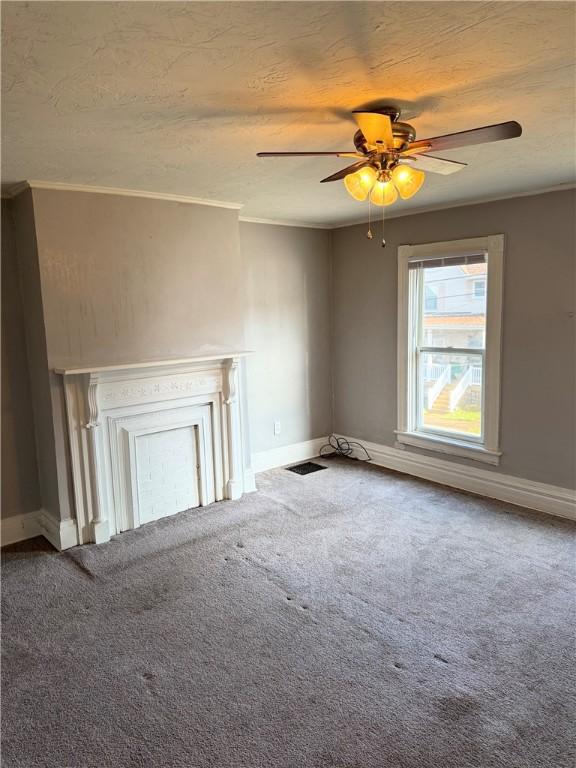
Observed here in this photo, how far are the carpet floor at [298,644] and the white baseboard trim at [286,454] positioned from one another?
1126 mm

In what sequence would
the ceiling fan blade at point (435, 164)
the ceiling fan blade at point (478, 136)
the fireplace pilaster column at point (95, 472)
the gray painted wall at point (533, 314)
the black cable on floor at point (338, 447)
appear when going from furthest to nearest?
the black cable on floor at point (338, 447) < the gray painted wall at point (533, 314) < the fireplace pilaster column at point (95, 472) < the ceiling fan blade at point (435, 164) < the ceiling fan blade at point (478, 136)

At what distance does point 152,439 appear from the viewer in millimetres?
3959

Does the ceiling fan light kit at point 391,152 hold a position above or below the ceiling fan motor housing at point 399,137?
below

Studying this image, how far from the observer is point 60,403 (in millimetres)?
3498

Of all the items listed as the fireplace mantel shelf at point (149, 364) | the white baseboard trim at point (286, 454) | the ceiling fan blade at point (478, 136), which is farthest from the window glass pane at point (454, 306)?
the ceiling fan blade at point (478, 136)

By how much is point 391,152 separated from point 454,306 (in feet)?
8.34

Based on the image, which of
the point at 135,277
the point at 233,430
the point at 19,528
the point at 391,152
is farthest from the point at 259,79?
the point at 19,528

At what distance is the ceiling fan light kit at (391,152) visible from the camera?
1.98 meters

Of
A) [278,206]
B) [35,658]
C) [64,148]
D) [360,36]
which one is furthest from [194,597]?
[278,206]

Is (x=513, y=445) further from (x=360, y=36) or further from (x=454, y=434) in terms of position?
(x=360, y=36)

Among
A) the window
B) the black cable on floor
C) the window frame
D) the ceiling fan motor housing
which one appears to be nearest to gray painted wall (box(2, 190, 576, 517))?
the window frame

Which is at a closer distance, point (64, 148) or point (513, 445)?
point (64, 148)

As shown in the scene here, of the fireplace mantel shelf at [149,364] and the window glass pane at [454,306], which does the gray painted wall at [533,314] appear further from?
the fireplace mantel shelf at [149,364]

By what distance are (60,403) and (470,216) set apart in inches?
134
